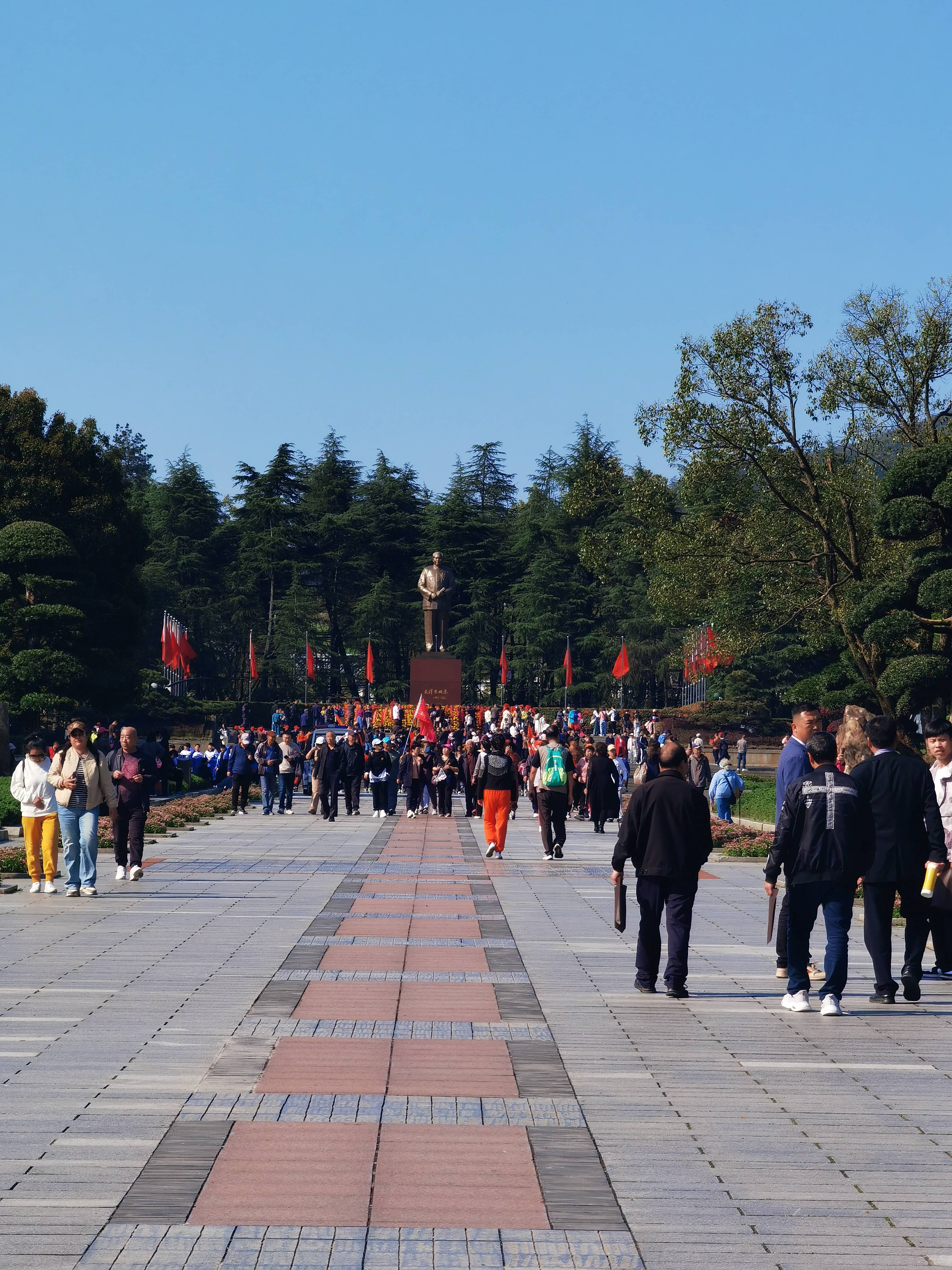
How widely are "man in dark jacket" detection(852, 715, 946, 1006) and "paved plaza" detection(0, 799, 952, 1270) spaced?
253 mm

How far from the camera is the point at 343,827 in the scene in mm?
26531

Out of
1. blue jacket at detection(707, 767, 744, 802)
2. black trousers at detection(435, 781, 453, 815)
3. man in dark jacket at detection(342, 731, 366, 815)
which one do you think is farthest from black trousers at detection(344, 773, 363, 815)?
blue jacket at detection(707, 767, 744, 802)

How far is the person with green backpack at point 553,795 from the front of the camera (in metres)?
20.0

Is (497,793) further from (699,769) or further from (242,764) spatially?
(699,769)

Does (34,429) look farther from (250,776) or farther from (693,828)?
(693,828)

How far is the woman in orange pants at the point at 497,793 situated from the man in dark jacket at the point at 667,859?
9854 mm

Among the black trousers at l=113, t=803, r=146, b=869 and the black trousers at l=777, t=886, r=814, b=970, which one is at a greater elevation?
the black trousers at l=113, t=803, r=146, b=869

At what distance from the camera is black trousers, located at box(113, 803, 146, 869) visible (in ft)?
53.0

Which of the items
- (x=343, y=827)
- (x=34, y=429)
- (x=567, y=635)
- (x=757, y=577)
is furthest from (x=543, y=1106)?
(x=567, y=635)

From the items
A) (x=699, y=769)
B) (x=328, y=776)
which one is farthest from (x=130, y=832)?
(x=699, y=769)

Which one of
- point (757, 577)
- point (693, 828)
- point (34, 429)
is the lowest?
point (693, 828)

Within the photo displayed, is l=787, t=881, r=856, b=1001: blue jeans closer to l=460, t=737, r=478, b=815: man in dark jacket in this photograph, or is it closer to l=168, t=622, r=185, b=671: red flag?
l=460, t=737, r=478, b=815: man in dark jacket

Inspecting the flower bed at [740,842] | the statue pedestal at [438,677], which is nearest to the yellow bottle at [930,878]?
the flower bed at [740,842]

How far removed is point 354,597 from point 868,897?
81209 millimetres
